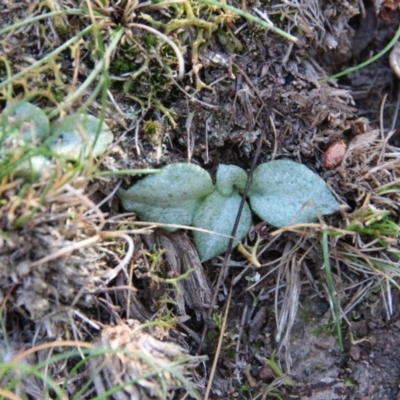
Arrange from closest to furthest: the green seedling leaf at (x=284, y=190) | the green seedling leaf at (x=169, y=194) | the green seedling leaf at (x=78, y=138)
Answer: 1. the green seedling leaf at (x=78, y=138)
2. the green seedling leaf at (x=169, y=194)
3. the green seedling leaf at (x=284, y=190)

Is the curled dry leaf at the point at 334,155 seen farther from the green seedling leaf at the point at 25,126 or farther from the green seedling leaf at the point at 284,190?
the green seedling leaf at the point at 25,126

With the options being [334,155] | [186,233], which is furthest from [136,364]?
[334,155]

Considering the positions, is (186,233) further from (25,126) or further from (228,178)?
(25,126)

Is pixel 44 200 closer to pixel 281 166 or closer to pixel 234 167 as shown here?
pixel 234 167

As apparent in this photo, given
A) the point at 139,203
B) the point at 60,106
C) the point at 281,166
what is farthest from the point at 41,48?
the point at 281,166

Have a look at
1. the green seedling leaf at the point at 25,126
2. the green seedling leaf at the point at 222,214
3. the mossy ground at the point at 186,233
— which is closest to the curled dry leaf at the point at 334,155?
the mossy ground at the point at 186,233

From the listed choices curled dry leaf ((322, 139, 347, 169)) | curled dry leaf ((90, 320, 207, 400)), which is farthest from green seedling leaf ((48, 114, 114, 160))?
curled dry leaf ((322, 139, 347, 169))

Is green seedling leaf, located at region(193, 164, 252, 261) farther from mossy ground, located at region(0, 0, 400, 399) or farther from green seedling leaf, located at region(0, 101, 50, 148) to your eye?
green seedling leaf, located at region(0, 101, 50, 148)
